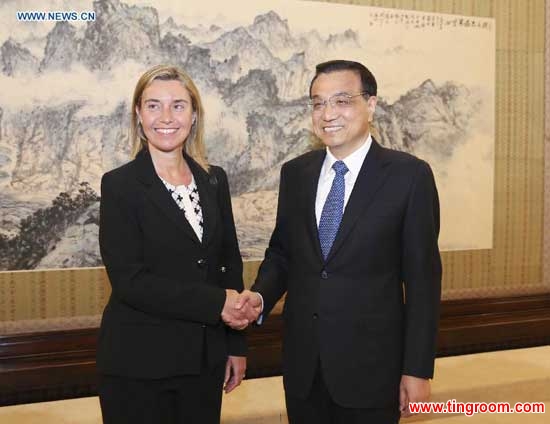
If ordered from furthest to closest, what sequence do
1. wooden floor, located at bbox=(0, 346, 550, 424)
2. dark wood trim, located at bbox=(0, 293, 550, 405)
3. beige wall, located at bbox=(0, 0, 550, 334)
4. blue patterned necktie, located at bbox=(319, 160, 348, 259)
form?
beige wall, located at bbox=(0, 0, 550, 334)
dark wood trim, located at bbox=(0, 293, 550, 405)
wooden floor, located at bbox=(0, 346, 550, 424)
blue patterned necktie, located at bbox=(319, 160, 348, 259)

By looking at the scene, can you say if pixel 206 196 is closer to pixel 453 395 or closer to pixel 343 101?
pixel 343 101

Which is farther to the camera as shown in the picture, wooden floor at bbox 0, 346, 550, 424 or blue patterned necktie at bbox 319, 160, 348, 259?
wooden floor at bbox 0, 346, 550, 424

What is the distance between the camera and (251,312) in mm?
2361

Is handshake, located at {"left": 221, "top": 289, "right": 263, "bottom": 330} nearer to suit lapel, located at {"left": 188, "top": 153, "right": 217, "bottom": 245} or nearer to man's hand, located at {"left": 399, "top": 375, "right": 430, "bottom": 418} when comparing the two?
suit lapel, located at {"left": 188, "top": 153, "right": 217, "bottom": 245}

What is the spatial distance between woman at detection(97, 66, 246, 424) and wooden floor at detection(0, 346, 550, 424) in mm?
1574

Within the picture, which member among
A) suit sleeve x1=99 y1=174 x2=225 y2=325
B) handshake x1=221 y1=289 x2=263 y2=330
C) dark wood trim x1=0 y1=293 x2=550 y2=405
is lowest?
dark wood trim x1=0 y1=293 x2=550 y2=405

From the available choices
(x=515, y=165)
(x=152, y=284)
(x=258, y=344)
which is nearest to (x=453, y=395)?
(x=258, y=344)

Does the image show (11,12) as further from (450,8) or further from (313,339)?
(450,8)

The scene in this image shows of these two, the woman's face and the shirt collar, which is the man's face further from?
the woman's face

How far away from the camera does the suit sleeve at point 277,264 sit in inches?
97.7

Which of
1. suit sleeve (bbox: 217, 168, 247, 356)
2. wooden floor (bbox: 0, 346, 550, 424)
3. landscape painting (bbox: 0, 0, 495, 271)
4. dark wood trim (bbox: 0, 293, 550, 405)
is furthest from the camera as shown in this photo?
dark wood trim (bbox: 0, 293, 550, 405)

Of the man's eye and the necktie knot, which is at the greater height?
the man's eye

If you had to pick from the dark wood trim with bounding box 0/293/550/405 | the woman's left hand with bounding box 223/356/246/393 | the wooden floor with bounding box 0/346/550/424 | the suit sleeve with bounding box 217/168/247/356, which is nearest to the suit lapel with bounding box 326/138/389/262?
the suit sleeve with bounding box 217/168/247/356

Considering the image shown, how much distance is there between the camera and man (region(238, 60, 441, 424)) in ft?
7.20
